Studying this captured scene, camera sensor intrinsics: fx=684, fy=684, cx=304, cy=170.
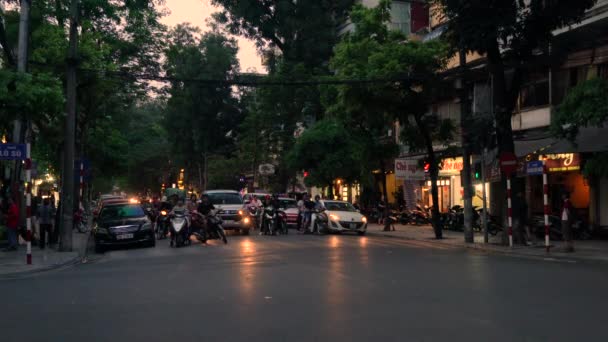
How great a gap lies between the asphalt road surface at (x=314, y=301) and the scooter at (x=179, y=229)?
5.83m

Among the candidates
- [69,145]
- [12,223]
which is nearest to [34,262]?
[12,223]

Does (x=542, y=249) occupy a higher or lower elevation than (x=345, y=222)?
lower

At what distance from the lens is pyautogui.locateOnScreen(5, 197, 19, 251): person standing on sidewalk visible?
67.8ft

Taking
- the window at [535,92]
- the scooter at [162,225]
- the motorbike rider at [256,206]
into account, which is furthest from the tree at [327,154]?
the scooter at [162,225]

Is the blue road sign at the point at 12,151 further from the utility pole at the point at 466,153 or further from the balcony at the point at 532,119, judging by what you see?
the balcony at the point at 532,119

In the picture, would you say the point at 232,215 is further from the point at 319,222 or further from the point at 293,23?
the point at 293,23

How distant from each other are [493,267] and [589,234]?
11.2 metres

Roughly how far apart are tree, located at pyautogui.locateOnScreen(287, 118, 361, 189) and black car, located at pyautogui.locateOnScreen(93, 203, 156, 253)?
54.4ft

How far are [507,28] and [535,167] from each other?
13.5 ft

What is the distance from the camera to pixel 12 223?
831 inches

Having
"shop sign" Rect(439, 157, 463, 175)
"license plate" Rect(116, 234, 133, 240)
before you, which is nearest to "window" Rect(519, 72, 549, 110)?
"shop sign" Rect(439, 157, 463, 175)

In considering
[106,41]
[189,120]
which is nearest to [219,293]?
[106,41]

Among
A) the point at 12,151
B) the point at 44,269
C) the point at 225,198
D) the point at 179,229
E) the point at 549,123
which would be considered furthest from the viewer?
the point at 225,198

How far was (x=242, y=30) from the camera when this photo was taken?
48.5 m
